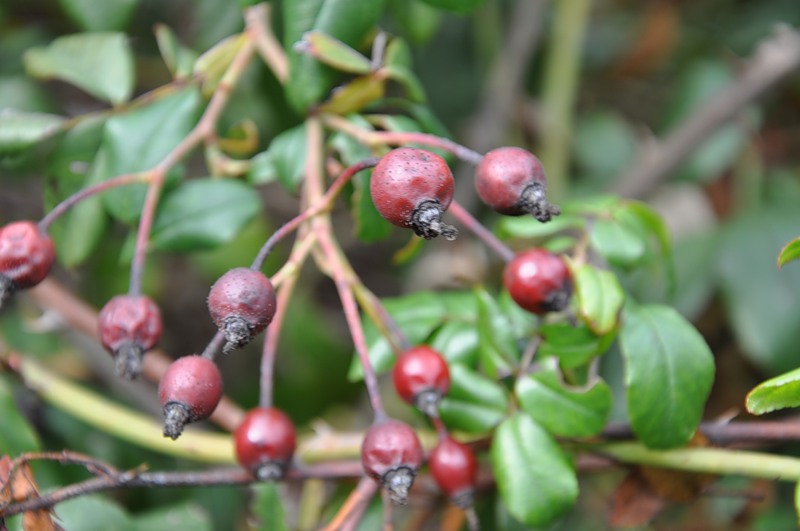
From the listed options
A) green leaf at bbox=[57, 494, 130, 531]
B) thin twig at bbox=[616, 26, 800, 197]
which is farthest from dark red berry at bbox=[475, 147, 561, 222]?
thin twig at bbox=[616, 26, 800, 197]

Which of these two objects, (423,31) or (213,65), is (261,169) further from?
(423,31)

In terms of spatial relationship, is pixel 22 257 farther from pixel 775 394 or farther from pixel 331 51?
pixel 775 394

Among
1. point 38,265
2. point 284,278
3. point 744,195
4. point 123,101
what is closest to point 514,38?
point 744,195

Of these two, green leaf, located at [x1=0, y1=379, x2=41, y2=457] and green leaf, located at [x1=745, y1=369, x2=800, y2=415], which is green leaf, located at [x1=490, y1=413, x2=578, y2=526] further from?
green leaf, located at [x1=0, y1=379, x2=41, y2=457]

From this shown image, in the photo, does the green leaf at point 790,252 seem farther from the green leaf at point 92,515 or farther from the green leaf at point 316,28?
the green leaf at point 92,515

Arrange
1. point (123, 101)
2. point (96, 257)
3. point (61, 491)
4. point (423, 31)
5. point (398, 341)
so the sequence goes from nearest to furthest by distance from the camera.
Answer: point (61, 491)
point (398, 341)
point (123, 101)
point (423, 31)
point (96, 257)

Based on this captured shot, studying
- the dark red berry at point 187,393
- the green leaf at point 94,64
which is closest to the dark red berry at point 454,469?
the dark red berry at point 187,393

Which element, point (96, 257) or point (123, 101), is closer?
point (123, 101)
